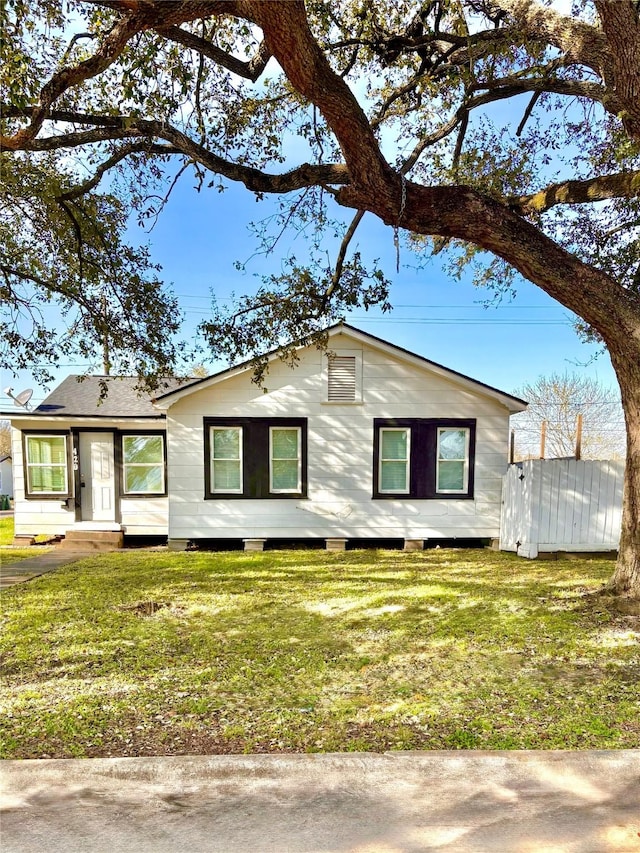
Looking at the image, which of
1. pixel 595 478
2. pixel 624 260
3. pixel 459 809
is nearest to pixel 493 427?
pixel 595 478

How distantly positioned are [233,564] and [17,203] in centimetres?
610

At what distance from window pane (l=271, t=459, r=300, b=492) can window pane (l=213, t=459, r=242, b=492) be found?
694mm

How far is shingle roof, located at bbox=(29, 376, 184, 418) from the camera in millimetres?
9016

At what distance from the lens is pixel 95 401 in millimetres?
9531

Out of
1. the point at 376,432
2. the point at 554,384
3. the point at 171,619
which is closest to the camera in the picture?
the point at 171,619

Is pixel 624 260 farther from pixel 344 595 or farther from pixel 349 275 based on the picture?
pixel 344 595

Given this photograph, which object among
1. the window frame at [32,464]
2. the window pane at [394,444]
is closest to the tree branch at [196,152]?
the window pane at [394,444]

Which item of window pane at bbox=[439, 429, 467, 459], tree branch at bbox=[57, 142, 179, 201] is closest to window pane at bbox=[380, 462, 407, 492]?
window pane at bbox=[439, 429, 467, 459]

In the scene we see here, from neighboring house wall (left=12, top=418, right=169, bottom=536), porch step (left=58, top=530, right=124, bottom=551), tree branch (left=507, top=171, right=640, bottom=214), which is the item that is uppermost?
tree branch (left=507, top=171, right=640, bottom=214)

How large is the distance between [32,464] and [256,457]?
501cm

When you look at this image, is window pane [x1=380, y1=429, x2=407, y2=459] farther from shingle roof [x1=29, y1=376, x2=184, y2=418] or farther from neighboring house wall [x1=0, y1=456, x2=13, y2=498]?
neighboring house wall [x1=0, y1=456, x2=13, y2=498]

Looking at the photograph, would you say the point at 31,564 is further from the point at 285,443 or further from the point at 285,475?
the point at 285,443

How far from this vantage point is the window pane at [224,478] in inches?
329

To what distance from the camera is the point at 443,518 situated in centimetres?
846
